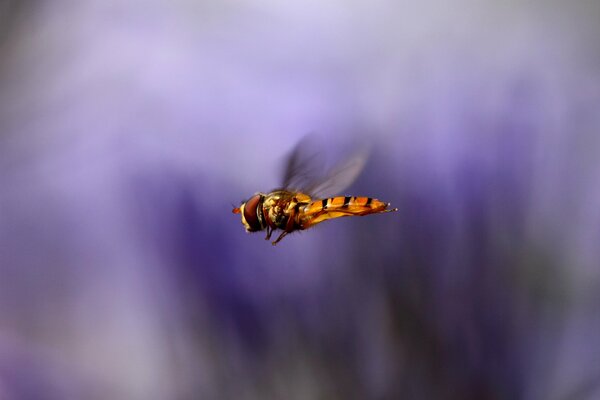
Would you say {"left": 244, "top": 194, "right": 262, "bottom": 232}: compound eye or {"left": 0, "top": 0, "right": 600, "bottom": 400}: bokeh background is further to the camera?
{"left": 0, "top": 0, "right": 600, "bottom": 400}: bokeh background

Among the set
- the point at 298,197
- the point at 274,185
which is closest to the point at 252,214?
the point at 298,197

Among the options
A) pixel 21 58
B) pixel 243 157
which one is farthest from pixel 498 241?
pixel 21 58

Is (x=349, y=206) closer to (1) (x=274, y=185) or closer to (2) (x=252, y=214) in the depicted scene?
(2) (x=252, y=214)

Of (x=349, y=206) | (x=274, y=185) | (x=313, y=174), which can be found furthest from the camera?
(x=274, y=185)

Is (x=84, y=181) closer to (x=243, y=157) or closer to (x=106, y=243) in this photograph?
(x=106, y=243)

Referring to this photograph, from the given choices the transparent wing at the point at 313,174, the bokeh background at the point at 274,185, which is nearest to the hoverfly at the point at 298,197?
the transparent wing at the point at 313,174

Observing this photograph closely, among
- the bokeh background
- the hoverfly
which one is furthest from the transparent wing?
the bokeh background

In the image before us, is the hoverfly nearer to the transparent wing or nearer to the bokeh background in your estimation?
the transparent wing
